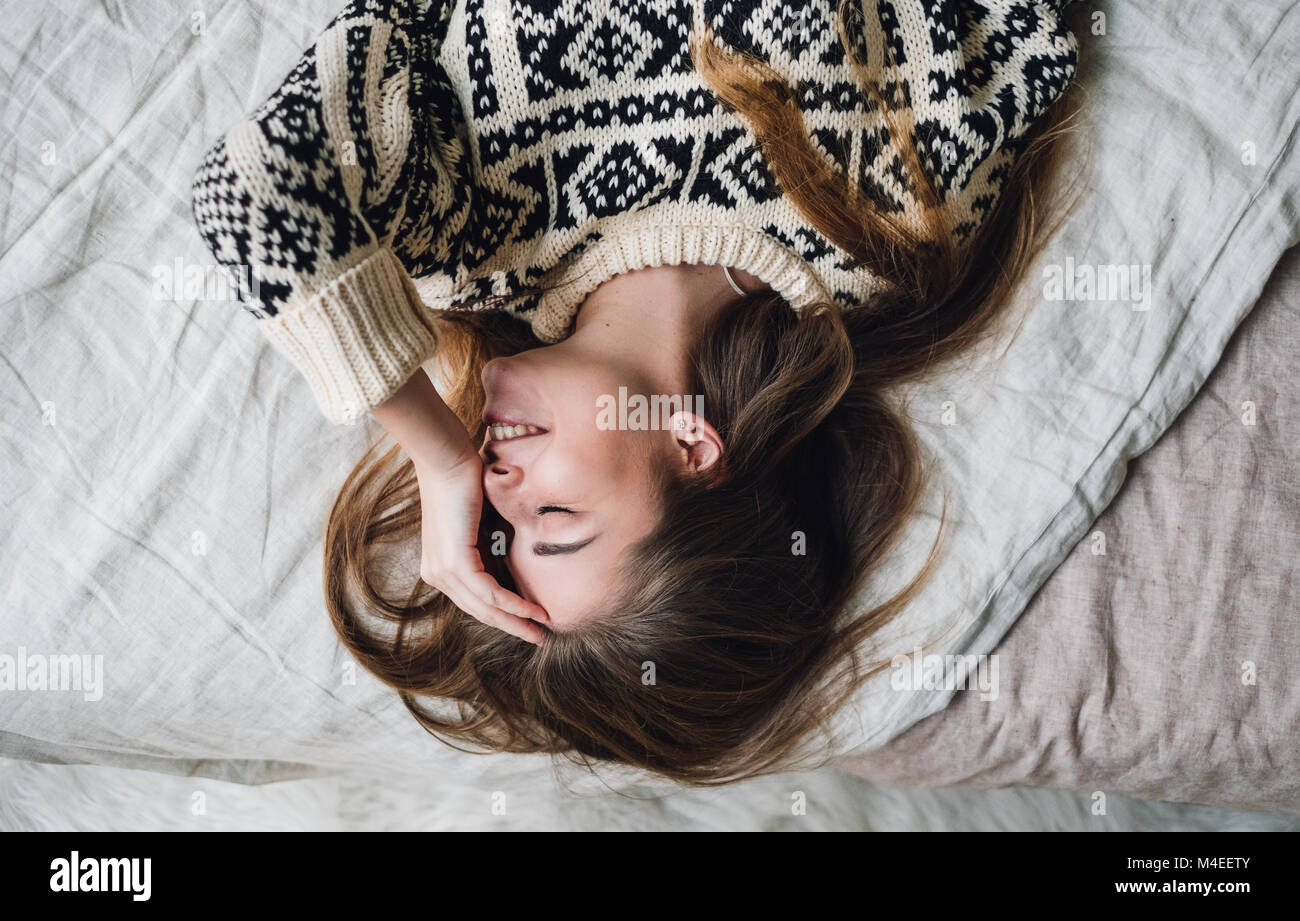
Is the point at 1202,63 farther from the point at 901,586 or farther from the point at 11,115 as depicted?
the point at 11,115

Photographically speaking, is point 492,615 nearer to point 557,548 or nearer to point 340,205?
point 557,548

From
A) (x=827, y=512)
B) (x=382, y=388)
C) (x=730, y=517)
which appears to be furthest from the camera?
(x=827, y=512)

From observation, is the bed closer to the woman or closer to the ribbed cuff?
the woman

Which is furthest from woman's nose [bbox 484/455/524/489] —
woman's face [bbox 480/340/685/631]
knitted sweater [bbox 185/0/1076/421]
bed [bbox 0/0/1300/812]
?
bed [bbox 0/0/1300/812]

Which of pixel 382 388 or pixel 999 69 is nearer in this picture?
pixel 382 388

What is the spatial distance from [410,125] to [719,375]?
0.34 metres

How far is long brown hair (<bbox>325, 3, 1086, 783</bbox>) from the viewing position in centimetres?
83

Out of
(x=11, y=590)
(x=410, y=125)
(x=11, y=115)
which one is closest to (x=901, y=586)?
(x=410, y=125)

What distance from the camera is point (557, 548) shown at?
799 mm

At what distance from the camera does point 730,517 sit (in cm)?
84

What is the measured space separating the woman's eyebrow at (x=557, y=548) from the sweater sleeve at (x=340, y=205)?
0.60ft

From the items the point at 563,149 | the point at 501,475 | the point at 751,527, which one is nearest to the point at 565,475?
the point at 501,475

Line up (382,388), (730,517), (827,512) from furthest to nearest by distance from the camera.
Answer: (827,512) < (730,517) < (382,388)

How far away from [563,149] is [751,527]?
378mm
